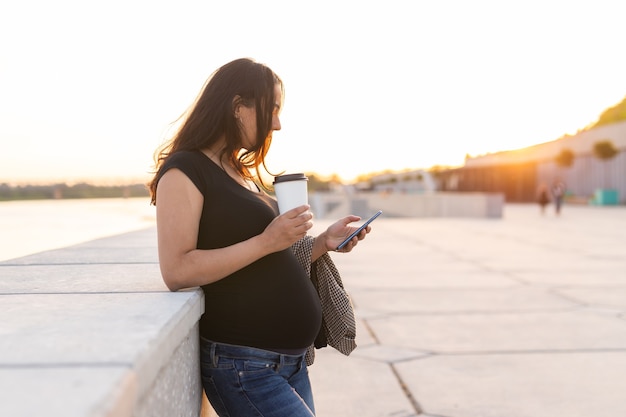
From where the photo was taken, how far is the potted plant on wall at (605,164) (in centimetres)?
3991

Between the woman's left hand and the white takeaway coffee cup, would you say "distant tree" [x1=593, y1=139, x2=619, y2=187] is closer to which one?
the woman's left hand

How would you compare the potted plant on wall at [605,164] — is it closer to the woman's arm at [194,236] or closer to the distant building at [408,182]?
the distant building at [408,182]

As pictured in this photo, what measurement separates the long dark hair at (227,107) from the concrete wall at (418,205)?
23.2 metres

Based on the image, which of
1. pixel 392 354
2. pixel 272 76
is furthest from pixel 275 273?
pixel 392 354

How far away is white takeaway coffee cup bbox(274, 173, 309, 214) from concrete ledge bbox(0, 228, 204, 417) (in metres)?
0.43

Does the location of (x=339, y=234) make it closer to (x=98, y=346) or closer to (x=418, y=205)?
(x=98, y=346)

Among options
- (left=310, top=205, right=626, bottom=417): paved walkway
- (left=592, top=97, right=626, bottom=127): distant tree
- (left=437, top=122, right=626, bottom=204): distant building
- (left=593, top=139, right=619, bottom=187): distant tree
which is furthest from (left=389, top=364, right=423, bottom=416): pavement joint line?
(left=592, top=97, right=626, bottom=127): distant tree

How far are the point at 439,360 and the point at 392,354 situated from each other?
35 centimetres

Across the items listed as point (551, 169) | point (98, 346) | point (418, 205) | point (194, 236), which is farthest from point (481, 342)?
point (551, 169)

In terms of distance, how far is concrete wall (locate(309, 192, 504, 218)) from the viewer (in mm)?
24672

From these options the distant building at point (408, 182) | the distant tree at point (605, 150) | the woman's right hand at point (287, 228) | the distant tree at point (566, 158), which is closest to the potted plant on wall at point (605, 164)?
the distant tree at point (605, 150)

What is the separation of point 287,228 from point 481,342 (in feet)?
11.2

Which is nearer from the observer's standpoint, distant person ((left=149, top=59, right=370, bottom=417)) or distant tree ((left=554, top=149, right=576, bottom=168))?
distant person ((left=149, top=59, right=370, bottom=417))

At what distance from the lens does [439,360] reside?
14.9ft
